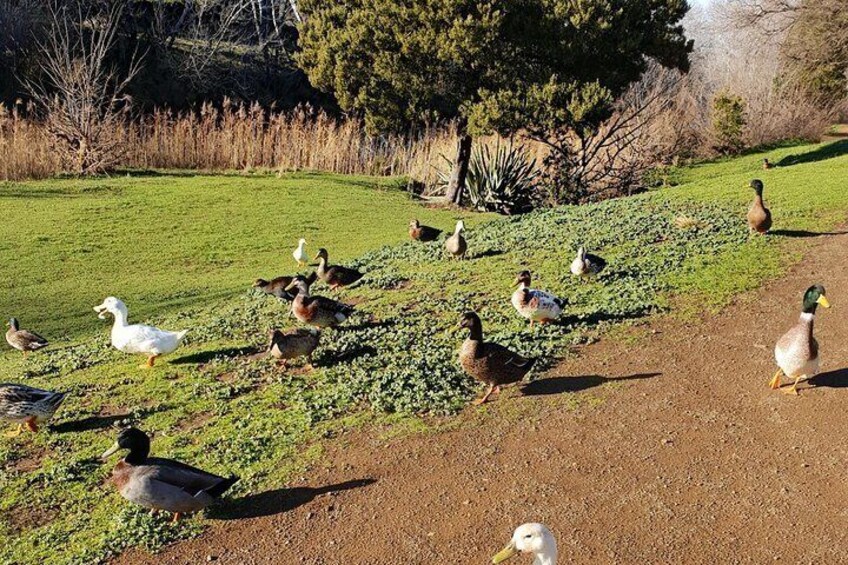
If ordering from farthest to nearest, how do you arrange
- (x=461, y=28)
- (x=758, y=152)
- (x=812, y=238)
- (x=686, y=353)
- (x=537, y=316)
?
(x=758, y=152) < (x=461, y=28) < (x=812, y=238) < (x=537, y=316) < (x=686, y=353)

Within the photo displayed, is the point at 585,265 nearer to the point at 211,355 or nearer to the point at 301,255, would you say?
the point at 211,355

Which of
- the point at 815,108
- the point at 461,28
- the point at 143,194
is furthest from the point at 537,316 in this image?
the point at 815,108

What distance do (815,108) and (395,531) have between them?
33177mm

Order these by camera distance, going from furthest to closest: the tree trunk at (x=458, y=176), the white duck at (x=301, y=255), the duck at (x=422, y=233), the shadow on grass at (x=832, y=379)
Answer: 1. the tree trunk at (x=458, y=176)
2. the duck at (x=422, y=233)
3. the white duck at (x=301, y=255)
4. the shadow on grass at (x=832, y=379)

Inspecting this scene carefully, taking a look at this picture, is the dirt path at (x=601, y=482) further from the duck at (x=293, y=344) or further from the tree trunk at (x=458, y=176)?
the tree trunk at (x=458, y=176)

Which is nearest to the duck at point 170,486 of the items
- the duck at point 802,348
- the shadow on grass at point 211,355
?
the shadow on grass at point 211,355

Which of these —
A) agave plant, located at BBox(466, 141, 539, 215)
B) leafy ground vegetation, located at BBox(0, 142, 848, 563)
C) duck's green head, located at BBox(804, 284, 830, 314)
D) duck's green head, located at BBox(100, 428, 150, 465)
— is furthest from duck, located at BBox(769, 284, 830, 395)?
agave plant, located at BBox(466, 141, 539, 215)

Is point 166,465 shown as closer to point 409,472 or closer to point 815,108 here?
point 409,472

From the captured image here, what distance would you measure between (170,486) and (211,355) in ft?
10.2

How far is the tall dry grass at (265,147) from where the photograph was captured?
67.1 feet

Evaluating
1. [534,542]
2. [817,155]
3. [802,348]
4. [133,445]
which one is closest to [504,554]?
[534,542]

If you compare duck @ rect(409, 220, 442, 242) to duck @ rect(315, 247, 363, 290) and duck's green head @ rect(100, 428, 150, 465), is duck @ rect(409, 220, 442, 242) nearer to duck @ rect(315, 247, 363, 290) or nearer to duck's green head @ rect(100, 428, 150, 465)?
duck @ rect(315, 247, 363, 290)

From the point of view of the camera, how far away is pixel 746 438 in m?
5.62

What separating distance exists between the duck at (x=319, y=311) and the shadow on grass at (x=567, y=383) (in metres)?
2.47
